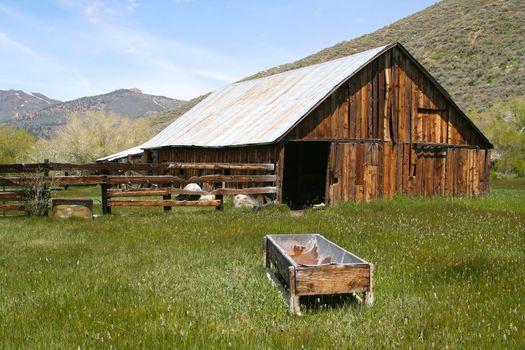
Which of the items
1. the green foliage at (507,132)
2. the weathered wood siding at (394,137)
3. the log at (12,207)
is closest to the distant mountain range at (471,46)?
the green foliage at (507,132)

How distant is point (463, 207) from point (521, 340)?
13166 millimetres

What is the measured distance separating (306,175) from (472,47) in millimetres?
51328

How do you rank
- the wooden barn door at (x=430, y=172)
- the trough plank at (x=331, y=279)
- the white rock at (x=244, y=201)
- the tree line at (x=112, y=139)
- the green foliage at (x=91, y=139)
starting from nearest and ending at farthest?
1. the trough plank at (x=331, y=279)
2. the white rock at (x=244, y=201)
3. the wooden barn door at (x=430, y=172)
4. the tree line at (x=112, y=139)
5. the green foliage at (x=91, y=139)

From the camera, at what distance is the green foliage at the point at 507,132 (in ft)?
151

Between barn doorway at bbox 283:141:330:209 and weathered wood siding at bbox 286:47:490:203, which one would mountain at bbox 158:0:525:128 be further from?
barn doorway at bbox 283:141:330:209

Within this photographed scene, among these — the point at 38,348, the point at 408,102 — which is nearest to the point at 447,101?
the point at 408,102

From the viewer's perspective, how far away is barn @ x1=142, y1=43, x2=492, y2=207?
65.6 ft

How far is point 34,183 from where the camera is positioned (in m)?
15.0

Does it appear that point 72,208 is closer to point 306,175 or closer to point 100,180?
point 100,180

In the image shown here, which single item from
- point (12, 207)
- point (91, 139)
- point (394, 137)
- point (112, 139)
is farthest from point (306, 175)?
point (112, 139)

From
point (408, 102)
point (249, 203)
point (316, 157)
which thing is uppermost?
point (408, 102)

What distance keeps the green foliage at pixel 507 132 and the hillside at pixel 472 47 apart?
5.06 metres

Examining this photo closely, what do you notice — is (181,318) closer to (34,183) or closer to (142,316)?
(142,316)

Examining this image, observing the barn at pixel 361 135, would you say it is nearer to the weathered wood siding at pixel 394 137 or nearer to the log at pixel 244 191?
the weathered wood siding at pixel 394 137
